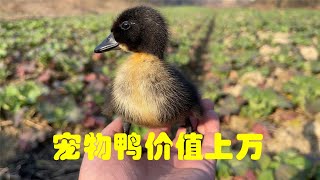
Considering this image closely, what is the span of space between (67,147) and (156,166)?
3.14 ft

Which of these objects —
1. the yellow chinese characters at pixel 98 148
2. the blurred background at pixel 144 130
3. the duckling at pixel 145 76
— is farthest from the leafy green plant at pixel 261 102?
the yellow chinese characters at pixel 98 148

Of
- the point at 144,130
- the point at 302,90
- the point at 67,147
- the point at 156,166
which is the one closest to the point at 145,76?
the point at 156,166

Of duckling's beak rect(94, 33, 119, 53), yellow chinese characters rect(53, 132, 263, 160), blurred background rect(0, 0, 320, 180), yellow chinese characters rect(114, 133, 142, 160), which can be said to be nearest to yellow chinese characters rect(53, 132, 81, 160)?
yellow chinese characters rect(53, 132, 263, 160)

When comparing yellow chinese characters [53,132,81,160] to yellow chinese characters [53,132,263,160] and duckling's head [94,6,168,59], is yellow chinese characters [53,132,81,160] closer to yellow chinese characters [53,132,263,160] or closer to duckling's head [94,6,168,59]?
yellow chinese characters [53,132,263,160]

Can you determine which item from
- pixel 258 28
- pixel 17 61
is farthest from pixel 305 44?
pixel 17 61

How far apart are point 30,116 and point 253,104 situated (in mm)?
3012

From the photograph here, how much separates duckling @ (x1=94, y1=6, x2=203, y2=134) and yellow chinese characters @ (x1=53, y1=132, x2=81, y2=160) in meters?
0.70

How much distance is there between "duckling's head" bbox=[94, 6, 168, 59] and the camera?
2570 mm

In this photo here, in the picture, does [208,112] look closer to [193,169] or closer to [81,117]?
[193,169]

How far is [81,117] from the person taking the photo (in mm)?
4160

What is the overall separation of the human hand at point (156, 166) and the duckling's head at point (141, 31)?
2.57ft

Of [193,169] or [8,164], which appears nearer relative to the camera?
[193,169]

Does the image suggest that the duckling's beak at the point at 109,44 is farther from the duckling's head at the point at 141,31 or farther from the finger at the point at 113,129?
the finger at the point at 113,129

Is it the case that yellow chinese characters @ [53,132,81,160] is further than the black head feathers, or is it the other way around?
yellow chinese characters @ [53,132,81,160]
